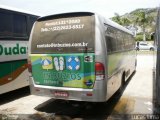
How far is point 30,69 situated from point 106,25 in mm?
2395

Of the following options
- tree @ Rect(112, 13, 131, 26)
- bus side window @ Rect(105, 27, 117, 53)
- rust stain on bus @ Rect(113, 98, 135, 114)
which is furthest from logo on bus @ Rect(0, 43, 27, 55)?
tree @ Rect(112, 13, 131, 26)

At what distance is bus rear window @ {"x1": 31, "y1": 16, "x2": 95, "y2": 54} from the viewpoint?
246 inches

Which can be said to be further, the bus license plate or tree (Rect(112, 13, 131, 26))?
tree (Rect(112, 13, 131, 26))

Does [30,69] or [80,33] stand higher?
[80,33]

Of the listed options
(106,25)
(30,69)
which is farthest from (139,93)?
(30,69)

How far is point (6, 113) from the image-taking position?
277 inches

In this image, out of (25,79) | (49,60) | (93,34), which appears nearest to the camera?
(93,34)

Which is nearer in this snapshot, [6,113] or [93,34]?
[93,34]

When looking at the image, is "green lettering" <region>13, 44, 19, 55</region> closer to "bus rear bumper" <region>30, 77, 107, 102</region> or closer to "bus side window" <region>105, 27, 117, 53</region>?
"bus rear bumper" <region>30, 77, 107, 102</region>

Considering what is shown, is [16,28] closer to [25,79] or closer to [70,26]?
[25,79]

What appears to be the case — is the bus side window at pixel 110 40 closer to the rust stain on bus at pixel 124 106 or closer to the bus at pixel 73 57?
the bus at pixel 73 57

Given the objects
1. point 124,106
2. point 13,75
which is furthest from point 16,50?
point 124,106

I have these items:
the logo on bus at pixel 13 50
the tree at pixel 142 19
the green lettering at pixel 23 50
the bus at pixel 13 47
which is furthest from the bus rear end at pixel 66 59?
the tree at pixel 142 19

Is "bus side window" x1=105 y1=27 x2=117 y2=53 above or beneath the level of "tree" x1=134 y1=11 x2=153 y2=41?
beneath
